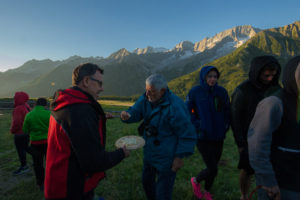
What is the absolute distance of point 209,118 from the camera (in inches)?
140

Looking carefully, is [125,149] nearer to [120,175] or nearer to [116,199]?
[116,199]

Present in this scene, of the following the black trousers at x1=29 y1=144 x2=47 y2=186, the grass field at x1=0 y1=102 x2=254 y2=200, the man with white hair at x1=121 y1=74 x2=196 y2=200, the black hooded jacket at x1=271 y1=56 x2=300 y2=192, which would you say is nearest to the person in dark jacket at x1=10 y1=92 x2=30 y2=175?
the grass field at x1=0 y1=102 x2=254 y2=200

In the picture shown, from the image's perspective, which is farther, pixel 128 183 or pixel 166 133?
pixel 128 183

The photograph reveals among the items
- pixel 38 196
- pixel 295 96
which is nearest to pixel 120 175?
pixel 38 196

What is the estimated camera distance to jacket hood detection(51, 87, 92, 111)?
1.73m

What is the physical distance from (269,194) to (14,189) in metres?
6.30

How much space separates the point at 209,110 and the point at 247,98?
0.82m

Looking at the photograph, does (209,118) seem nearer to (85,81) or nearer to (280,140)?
(280,140)

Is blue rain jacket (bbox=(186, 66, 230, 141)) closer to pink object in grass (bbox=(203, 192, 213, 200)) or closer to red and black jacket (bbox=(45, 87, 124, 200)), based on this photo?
pink object in grass (bbox=(203, 192, 213, 200))

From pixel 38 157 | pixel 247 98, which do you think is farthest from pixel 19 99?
pixel 247 98

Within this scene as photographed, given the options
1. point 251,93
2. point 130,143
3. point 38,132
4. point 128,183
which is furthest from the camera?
point 128,183

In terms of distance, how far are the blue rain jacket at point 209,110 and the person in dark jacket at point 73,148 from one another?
2316 millimetres

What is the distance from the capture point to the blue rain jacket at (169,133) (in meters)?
2.55

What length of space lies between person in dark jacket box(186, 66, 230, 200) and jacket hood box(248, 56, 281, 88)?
31.9 inches
